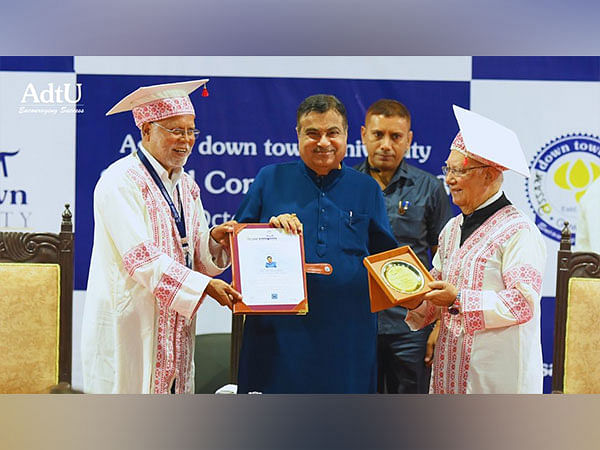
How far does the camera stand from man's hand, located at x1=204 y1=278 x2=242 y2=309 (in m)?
2.58

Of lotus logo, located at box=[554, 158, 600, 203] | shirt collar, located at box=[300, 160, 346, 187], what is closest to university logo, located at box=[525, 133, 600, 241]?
lotus logo, located at box=[554, 158, 600, 203]

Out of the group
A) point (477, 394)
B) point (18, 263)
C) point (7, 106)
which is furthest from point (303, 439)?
point (7, 106)

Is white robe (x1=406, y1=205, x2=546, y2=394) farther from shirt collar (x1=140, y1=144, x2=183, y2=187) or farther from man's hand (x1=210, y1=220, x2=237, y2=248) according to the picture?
shirt collar (x1=140, y1=144, x2=183, y2=187)

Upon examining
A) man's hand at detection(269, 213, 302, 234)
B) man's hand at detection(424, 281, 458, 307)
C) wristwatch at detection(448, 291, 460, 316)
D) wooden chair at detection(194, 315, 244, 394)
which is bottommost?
wooden chair at detection(194, 315, 244, 394)

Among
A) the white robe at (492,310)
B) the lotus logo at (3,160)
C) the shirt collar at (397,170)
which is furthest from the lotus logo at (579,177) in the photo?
the lotus logo at (3,160)

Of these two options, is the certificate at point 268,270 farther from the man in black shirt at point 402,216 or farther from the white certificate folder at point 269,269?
the man in black shirt at point 402,216

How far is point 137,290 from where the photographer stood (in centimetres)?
264

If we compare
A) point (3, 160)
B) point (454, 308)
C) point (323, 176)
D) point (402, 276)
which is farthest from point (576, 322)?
point (3, 160)

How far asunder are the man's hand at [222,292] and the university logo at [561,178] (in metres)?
1.38

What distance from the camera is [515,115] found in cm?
296

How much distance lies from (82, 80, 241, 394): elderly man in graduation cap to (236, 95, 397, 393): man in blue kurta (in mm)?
247

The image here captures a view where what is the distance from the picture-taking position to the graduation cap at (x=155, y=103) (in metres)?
2.70

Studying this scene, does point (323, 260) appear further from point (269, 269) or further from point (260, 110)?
point (260, 110)

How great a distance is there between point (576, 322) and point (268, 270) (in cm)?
133
